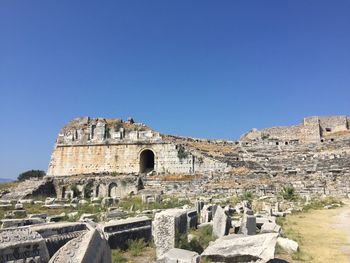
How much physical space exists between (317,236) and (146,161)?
24.2 meters

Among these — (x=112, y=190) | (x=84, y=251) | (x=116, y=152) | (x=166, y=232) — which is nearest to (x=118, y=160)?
(x=116, y=152)

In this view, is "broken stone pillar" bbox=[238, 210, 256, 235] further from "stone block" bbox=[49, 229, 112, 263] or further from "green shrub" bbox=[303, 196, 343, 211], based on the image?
"green shrub" bbox=[303, 196, 343, 211]

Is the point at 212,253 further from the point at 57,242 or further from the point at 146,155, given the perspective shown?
the point at 146,155

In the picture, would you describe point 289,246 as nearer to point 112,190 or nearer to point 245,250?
point 245,250

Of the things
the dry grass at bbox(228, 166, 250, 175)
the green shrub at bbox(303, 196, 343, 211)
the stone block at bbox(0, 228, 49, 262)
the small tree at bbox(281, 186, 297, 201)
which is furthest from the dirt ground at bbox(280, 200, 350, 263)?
the dry grass at bbox(228, 166, 250, 175)

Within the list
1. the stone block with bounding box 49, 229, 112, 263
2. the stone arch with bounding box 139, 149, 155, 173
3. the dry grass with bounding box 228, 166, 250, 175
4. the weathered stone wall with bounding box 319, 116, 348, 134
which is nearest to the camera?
the stone block with bounding box 49, 229, 112, 263

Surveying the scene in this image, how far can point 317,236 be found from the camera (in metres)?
10.4

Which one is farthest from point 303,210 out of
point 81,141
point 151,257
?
point 81,141

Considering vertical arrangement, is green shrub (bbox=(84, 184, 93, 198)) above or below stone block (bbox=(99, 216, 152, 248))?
above

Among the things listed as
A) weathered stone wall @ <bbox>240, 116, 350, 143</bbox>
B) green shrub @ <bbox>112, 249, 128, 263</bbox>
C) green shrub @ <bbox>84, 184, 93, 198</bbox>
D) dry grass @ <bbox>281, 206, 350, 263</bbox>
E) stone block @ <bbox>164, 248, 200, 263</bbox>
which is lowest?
dry grass @ <bbox>281, 206, 350, 263</bbox>

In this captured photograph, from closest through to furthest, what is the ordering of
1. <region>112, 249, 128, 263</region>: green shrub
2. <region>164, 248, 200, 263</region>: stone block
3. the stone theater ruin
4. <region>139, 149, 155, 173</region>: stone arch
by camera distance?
1. <region>164, 248, 200, 263</region>: stone block
2. <region>112, 249, 128, 263</region>: green shrub
3. the stone theater ruin
4. <region>139, 149, 155, 173</region>: stone arch

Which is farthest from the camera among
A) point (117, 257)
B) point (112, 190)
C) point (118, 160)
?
point (118, 160)

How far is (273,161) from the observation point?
30.8 metres

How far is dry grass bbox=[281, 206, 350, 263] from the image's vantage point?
7.75 meters
